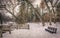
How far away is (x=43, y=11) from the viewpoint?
317 centimetres

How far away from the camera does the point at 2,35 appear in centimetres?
318

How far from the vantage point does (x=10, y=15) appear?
10.4 feet

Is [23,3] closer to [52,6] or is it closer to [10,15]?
[10,15]

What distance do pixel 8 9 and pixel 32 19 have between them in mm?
594

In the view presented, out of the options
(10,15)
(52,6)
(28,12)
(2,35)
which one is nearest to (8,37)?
(2,35)

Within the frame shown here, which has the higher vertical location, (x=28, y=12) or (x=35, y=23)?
(x=28, y=12)

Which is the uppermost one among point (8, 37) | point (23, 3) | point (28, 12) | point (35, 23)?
point (23, 3)

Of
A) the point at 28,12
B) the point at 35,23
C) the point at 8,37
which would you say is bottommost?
the point at 8,37

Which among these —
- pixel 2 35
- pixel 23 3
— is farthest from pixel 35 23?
pixel 2 35

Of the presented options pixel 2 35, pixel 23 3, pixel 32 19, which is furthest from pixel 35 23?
pixel 2 35

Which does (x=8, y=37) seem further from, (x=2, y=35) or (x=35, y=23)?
(x=35, y=23)

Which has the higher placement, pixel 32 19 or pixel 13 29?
pixel 32 19

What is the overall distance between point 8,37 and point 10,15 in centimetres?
50

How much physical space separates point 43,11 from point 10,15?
0.76 metres
